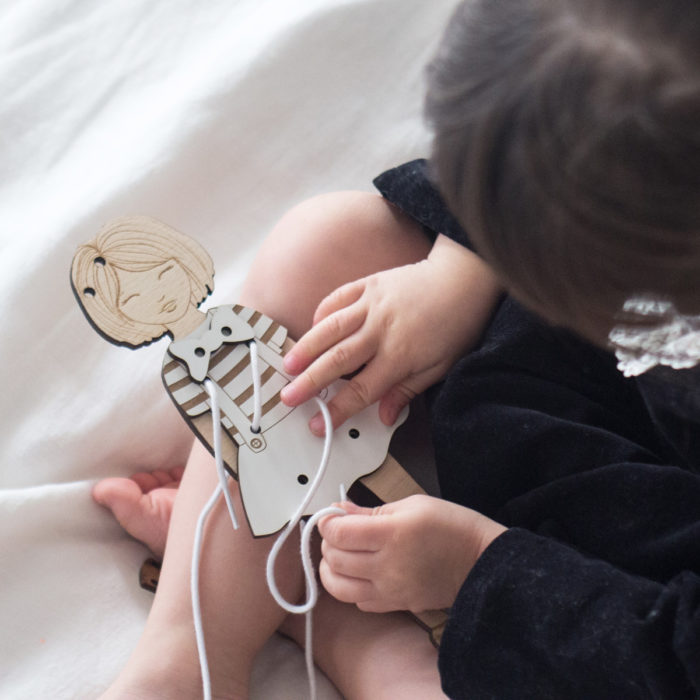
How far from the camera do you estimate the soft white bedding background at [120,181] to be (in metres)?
0.66

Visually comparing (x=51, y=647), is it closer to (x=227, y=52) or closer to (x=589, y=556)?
(x=589, y=556)

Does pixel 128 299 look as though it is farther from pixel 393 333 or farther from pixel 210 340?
pixel 393 333

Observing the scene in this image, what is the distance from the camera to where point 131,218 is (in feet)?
2.06

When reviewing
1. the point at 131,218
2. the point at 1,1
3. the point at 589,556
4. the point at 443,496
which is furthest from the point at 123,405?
the point at 1,1

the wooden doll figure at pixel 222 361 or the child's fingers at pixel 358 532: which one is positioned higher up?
the wooden doll figure at pixel 222 361

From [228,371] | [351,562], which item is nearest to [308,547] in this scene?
[351,562]

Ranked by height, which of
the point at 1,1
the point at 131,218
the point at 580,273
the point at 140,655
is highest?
the point at 1,1

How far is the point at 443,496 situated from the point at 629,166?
0.33m

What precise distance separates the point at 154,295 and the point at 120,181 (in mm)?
228

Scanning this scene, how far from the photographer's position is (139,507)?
680 millimetres

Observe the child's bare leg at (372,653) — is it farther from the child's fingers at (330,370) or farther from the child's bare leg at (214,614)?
the child's fingers at (330,370)

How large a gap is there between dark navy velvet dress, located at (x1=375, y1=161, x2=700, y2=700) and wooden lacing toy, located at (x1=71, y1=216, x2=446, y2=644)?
0.16 feet

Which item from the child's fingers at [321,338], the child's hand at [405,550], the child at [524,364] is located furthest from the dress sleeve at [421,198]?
the child's hand at [405,550]

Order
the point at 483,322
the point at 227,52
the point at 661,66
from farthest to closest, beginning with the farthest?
1. the point at 227,52
2. the point at 483,322
3. the point at 661,66
